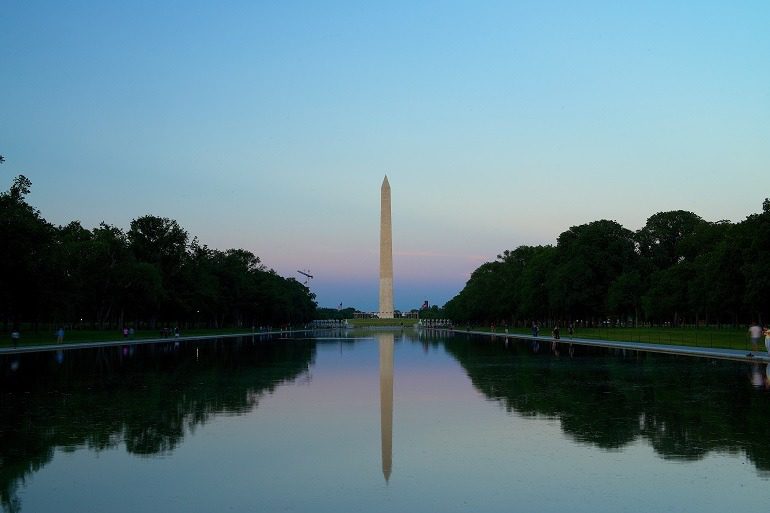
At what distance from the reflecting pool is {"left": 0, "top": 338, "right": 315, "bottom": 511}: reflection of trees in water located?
67 mm

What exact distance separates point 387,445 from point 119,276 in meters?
68.7

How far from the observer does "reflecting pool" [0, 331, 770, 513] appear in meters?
8.76

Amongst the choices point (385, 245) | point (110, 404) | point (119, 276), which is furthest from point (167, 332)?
point (110, 404)

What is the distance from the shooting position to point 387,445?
12.2 metres

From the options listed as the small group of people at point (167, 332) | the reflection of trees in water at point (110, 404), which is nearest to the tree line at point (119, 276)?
the small group of people at point (167, 332)

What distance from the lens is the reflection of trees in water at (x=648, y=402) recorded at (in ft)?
40.2

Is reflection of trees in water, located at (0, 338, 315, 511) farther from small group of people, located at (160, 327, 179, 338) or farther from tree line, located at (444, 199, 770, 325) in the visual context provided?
small group of people, located at (160, 327, 179, 338)

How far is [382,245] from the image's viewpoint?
11756cm

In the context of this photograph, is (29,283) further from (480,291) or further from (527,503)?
(480,291)

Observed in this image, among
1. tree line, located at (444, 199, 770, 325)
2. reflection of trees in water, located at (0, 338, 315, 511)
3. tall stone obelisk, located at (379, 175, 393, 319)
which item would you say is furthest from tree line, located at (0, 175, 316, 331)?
tree line, located at (444, 199, 770, 325)

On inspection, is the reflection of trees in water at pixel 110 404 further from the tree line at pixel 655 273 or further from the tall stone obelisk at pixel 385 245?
the tall stone obelisk at pixel 385 245

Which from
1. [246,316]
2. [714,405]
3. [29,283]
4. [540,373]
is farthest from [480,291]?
[714,405]

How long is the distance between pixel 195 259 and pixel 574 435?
3466 inches

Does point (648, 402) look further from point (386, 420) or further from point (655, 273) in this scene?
point (655, 273)
